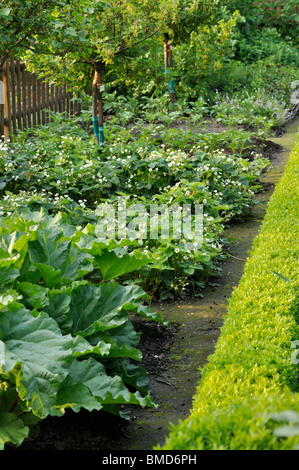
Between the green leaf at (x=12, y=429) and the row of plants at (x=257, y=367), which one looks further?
the green leaf at (x=12, y=429)

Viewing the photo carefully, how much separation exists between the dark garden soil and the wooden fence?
4.27 metres

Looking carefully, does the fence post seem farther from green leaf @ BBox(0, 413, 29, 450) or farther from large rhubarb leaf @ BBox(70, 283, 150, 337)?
green leaf @ BBox(0, 413, 29, 450)

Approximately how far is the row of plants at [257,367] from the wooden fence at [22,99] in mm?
4565

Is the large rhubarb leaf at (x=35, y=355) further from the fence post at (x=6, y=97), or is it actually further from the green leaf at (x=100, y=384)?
the fence post at (x=6, y=97)

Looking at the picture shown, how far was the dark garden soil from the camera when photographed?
2.27 metres

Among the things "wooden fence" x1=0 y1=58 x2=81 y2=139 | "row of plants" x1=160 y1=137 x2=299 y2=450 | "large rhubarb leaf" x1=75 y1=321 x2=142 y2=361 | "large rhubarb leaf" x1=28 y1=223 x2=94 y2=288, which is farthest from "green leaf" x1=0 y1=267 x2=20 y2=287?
"wooden fence" x1=0 y1=58 x2=81 y2=139

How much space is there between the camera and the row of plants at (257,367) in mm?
1438

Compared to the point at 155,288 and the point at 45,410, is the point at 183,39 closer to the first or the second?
the point at 155,288

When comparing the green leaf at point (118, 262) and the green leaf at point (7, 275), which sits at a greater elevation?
the green leaf at point (7, 275)

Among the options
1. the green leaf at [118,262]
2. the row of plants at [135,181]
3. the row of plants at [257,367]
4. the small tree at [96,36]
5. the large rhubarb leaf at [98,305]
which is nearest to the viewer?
the row of plants at [257,367]

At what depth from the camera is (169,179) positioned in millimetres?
5684

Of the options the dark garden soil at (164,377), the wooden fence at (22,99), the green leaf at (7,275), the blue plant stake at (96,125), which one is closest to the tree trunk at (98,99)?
the blue plant stake at (96,125)
